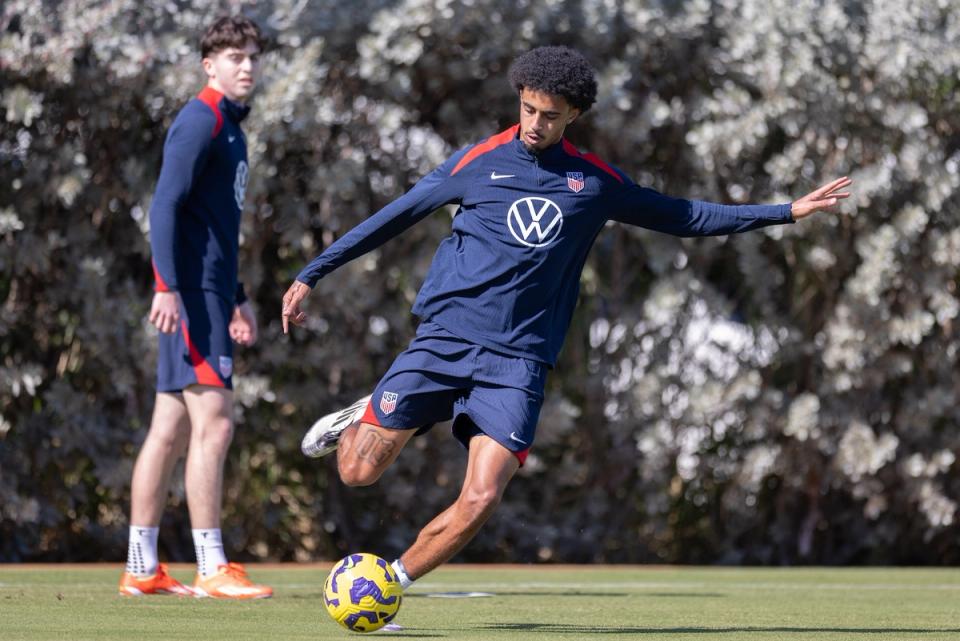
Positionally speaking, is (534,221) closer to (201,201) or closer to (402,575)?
(402,575)

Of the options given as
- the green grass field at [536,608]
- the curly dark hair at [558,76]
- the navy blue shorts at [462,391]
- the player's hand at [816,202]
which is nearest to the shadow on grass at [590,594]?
the green grass field at [536,608]

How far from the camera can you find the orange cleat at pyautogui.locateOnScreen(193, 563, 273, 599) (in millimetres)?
6660

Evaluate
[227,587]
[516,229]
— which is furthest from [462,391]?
[227,587]

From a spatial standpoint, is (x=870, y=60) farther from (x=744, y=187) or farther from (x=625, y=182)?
(x=625, y=182)

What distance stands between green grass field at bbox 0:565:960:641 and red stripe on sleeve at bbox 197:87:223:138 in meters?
1.99

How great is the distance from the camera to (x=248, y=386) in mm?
9828

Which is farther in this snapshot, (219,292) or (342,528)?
Answer: (342,528)

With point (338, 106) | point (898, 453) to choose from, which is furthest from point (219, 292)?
point (898, 453)

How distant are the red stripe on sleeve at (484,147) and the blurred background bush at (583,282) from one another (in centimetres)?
409

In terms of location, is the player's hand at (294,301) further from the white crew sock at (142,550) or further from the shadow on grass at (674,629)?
the white crew sock at (142,550)

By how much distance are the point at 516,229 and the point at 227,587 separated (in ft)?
6.80

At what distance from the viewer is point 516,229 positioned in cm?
576

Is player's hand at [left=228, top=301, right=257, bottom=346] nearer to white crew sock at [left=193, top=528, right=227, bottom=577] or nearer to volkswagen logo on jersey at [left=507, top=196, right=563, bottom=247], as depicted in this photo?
white crew sock at [left=193, top=528, right=227, bottom=577]

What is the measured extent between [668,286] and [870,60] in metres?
2.01
